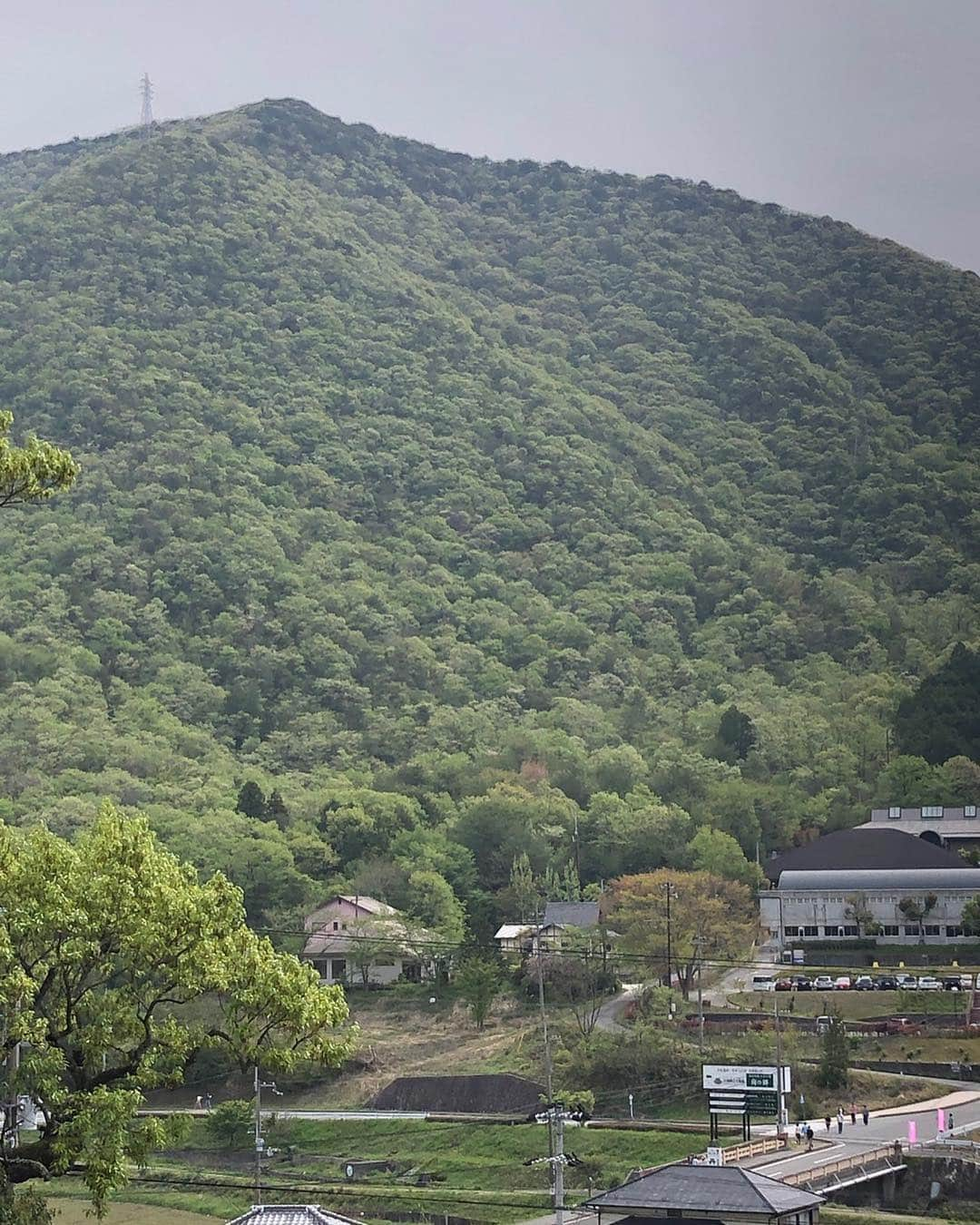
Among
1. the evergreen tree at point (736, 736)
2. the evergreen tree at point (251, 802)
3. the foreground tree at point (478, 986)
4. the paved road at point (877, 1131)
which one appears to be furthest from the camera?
the evergreen tree at point (736, 736)

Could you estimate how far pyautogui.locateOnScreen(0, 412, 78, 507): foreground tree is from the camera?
19422 millimetres

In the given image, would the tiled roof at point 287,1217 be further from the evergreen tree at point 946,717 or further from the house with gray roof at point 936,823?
the evergreen tree at point 946,717

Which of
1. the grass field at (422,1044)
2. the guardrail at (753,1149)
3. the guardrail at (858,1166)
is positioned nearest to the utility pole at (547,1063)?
the grass field at (422,1044)

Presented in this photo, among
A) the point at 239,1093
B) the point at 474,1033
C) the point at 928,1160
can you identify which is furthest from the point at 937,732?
the point at 928,1160

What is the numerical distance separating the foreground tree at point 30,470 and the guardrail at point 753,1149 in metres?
33.3

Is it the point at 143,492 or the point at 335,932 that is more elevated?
the point at 143,492

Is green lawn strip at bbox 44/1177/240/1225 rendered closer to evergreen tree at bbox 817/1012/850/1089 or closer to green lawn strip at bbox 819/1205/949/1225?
green lawn strip at bbox 819/1205/949/1225

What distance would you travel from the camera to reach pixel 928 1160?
50031mm

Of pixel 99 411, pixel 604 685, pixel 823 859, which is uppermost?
pixel 99 411

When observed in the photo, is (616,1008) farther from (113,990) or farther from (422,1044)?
(113,990)

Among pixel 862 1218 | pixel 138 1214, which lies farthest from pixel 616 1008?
pixel 862 1218

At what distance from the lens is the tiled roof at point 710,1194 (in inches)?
1319

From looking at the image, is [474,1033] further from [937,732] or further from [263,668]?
[263,668]

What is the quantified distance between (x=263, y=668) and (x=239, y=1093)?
73.7 meters
